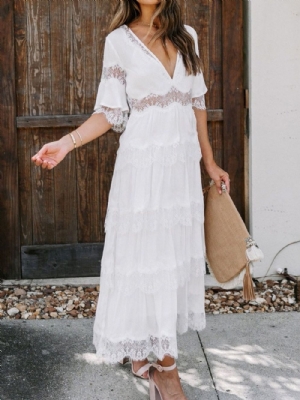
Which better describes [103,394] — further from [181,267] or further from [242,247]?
[242,247]

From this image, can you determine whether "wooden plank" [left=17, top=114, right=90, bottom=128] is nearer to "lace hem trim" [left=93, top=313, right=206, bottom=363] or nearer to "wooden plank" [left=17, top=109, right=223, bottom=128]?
"wooden plank" [left=17, top=109, right=223, bottom=128]

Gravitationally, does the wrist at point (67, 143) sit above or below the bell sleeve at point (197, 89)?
below

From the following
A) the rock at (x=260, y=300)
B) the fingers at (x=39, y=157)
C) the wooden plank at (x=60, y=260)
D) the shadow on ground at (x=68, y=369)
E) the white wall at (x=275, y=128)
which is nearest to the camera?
the fingers at (x=39, y=157)

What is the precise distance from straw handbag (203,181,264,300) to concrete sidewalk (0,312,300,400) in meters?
0.49

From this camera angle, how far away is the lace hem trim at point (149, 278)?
2936mm

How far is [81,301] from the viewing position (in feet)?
14.8

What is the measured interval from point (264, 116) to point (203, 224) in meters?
1.66

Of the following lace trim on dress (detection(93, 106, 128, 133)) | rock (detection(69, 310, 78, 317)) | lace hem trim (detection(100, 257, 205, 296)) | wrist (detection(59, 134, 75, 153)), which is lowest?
rock (detection(69, 310, 78, 317))

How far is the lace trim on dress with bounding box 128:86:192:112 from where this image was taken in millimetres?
2902

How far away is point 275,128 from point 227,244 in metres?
1.66

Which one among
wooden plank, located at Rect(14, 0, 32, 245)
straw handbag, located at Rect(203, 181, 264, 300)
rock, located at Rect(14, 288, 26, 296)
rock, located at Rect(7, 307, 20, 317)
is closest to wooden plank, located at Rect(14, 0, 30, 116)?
wooden plank, located at Rect(14, 0, 32, 245)

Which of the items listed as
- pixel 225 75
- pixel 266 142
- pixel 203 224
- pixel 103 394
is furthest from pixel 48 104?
pixel 103 394

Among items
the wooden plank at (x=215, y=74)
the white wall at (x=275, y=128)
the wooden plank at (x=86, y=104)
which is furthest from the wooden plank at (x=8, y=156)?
the white wall at (x=275, y=128)

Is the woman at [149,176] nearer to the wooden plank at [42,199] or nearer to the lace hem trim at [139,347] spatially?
the lace hem trim at [139,347]
